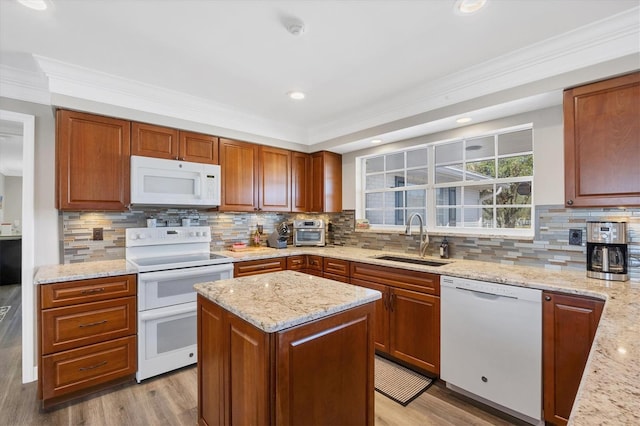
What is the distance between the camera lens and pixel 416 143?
10.8 feet

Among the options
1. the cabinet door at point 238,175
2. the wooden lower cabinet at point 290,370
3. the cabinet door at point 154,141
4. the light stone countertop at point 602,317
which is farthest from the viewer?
the cabinet door at point 238,175

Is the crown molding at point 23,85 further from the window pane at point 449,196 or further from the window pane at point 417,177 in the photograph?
Answer: the window pane at point 449,196

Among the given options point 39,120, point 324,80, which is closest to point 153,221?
point 39,120

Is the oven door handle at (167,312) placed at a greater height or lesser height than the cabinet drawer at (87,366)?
greater

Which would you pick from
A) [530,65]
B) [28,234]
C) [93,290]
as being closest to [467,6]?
[530,65]

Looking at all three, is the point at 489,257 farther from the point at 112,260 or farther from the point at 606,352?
the point at 112,260

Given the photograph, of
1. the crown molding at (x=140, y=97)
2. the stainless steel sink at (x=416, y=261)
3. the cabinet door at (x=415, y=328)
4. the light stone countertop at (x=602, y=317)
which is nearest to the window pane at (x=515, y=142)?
the light stone countertop at (x=602, y=317)

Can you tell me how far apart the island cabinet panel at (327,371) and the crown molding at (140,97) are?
260 centimetres

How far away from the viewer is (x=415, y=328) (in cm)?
253

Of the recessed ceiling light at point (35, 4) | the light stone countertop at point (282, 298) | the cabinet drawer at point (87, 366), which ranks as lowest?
the cabinet drawer at point (87, 366)

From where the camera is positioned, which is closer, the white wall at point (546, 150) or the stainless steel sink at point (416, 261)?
the white wall at point (546, 150)

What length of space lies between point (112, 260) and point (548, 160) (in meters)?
3.83

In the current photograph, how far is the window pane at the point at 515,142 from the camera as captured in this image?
8.63 feet

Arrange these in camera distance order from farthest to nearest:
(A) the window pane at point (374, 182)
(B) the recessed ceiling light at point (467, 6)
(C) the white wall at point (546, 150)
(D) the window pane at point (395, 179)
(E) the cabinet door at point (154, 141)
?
(A) the window pane at point (374, 182)
(D) the window pane at point (395, 179)
(E) the cabinet door at point (154, 141)
(C) the white wall at point (546, 150)
(B) the recessed ceiling light at point (467, 6)
